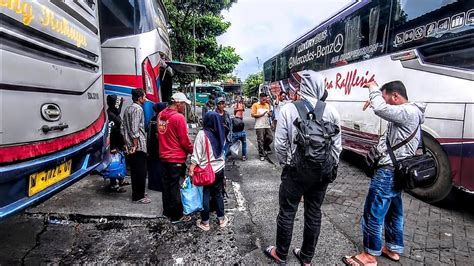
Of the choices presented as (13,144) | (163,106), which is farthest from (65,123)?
(163,106)

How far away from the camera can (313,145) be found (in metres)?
2.31

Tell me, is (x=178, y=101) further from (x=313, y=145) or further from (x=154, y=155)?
(x=313, y=145)

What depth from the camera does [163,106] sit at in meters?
3.92

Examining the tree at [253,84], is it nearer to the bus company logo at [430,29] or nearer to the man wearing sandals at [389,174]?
the bus company logo at [430,29]

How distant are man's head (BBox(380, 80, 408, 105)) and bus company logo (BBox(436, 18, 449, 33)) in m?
1.90

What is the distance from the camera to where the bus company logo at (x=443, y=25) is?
12.4 feet

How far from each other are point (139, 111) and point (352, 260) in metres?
3.11

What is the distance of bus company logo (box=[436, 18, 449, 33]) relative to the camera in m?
3.77

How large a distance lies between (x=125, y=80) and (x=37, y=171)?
331 centimetres

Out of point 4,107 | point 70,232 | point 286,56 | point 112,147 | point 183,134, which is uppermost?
point 286,56

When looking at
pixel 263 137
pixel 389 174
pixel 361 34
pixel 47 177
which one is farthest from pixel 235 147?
pixel 47 177

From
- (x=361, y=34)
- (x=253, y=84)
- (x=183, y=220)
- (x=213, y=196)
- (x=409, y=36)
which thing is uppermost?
(x=253, y=84)

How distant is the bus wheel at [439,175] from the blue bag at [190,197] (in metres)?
3.29

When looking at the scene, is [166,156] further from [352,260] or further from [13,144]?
[352,260]
